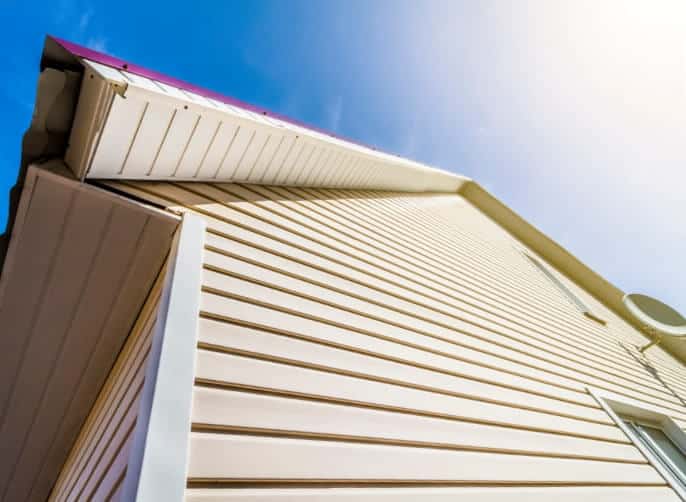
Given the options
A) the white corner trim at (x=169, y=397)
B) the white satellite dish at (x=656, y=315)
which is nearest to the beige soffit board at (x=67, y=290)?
the white corner trim at (x=169, y=397)

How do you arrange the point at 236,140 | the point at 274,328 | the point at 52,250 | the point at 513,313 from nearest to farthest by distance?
the point at 274,328, the point at 52,250, the point at 236,140, the point at 513,313

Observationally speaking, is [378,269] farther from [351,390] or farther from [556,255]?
[556,255]

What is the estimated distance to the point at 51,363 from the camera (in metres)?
2.12

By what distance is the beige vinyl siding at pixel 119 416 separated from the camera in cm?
119

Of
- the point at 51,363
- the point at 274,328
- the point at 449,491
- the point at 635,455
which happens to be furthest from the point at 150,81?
the point at 635,455

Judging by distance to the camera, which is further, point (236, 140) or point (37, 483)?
point (37, 483)

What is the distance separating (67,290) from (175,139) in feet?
3.07

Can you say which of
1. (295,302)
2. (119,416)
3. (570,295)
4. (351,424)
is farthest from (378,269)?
(570,295)

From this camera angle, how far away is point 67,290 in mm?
1860

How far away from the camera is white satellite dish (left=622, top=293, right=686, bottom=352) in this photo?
207 inches

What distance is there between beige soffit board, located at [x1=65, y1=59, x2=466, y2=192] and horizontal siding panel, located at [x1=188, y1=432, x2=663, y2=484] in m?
1.28

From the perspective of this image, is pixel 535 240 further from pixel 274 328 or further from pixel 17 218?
pixel 17 218

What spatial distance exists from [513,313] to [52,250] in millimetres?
3591

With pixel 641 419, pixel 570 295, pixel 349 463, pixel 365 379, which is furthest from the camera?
pixel 570 295
